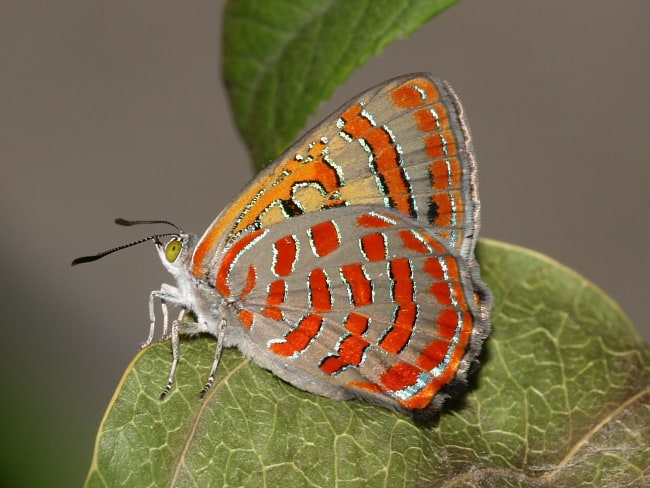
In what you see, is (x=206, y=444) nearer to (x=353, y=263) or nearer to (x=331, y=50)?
(x=353, y=263)

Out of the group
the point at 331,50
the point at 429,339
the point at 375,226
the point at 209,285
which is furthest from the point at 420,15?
the point at 209,285

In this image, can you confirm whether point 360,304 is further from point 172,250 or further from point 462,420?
point 172,250

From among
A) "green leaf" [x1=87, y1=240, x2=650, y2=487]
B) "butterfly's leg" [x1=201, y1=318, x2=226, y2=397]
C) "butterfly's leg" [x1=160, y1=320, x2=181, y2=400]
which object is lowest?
"green leaf" [x1=87, y1=240, x2=650, y2=487]

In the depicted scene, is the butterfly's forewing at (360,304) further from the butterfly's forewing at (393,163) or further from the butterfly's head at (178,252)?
the butterfly's head at (178,252)

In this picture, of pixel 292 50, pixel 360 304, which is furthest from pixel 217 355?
pixel 292 50

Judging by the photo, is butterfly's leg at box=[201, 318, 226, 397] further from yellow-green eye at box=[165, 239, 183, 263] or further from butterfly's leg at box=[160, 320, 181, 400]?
yellow-green eye at box=[165, 239, 183, 263]

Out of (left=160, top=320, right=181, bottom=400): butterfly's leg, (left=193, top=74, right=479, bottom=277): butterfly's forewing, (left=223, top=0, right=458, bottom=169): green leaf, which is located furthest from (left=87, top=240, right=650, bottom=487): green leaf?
(left=223, top=0, right=458, bottom=169): green leaf

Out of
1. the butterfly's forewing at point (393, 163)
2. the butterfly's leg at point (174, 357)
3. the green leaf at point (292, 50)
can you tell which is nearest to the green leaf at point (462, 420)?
the butterfly's leg at point (174, 357)
